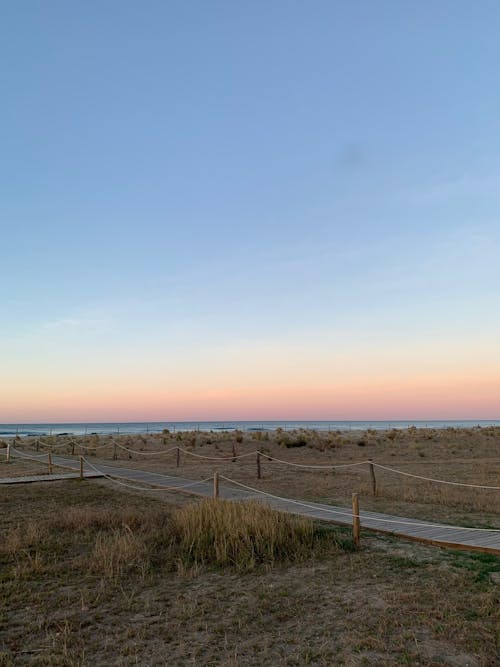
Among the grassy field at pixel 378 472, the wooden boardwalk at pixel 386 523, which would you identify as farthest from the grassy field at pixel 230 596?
the grassy field at pixel 378 472

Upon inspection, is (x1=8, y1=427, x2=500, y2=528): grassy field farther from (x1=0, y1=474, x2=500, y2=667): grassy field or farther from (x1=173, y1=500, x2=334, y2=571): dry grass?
(x1=0, y1=474, x2=500, y2=667): grassy field

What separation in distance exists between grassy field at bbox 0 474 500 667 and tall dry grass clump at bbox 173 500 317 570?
0.02 metres

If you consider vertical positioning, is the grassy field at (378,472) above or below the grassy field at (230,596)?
below

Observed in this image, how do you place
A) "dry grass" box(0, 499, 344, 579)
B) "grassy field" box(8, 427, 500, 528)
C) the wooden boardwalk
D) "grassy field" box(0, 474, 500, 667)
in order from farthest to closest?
"grassy field" box(8, 427, 500, 528)
the wooden boardwalk
"dry grass" box(0, 499, 344, 579)
"grassy field" box(0, 474, 500, 667)

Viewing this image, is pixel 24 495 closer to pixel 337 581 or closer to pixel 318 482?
pixel 318 482

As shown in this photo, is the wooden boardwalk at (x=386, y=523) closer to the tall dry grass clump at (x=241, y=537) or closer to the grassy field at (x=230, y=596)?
the grassy field at (x=230, y=596)

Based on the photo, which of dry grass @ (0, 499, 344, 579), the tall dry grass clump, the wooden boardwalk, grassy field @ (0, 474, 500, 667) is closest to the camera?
grassy field @ (0, 474, 500, 667)

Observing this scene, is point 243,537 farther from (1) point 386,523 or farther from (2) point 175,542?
A: (1) point 386,523

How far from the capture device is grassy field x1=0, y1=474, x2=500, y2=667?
4809mm

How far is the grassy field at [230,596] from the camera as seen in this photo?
15.8ft

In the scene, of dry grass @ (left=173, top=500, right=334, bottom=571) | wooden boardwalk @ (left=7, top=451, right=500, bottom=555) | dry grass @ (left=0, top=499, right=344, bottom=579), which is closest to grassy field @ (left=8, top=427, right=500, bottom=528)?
wooden boardwalk @ (left=7, top=451, right=500, bottom=555)

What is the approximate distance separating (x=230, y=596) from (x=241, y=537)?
1.95 m

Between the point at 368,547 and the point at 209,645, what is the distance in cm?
415

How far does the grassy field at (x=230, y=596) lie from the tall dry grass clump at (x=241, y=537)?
0.08 feet
